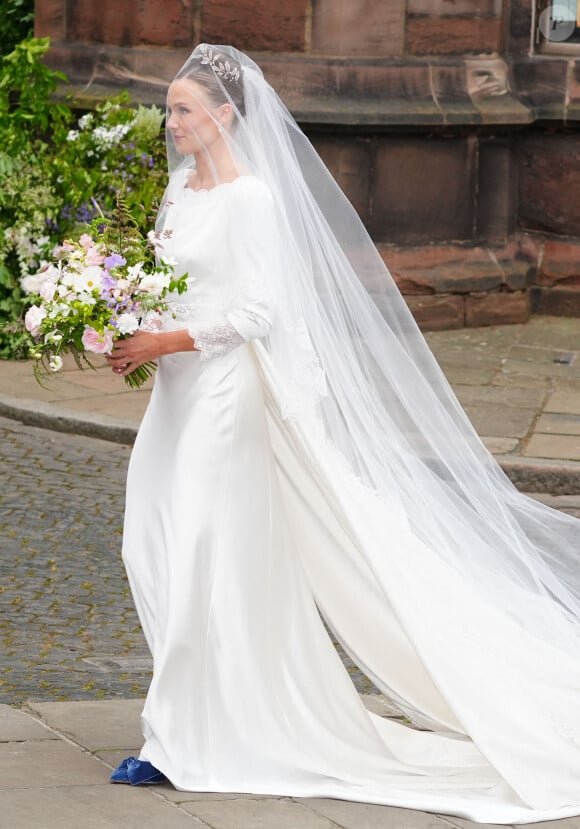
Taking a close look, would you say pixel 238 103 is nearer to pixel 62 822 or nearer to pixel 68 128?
pixel 62 822

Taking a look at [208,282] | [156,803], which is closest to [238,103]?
[208,282]

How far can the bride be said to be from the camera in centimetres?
431

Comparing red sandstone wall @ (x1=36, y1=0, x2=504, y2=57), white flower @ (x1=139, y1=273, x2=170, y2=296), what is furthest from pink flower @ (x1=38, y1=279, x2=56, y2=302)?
red sandstone wall @ (x1=36, y1=0, x2=504, y2=57)

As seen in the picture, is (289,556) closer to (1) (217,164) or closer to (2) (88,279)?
(2) (88,279)

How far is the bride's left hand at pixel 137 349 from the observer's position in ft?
14.3

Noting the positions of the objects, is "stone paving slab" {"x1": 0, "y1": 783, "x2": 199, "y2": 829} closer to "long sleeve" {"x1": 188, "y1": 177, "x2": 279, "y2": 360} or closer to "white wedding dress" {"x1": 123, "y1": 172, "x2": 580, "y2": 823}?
"white wedding dress" {"x1": 123, "y1": 172, "x2": 580, "y2": 823}

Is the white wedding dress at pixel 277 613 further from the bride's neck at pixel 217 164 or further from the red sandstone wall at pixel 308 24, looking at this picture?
the red sandstone wall at pixel 308 24

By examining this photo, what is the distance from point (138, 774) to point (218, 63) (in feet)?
6.48

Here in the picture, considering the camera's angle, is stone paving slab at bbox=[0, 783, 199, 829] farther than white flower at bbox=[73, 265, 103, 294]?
No

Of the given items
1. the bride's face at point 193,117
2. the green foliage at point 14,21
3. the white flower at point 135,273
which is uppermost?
the bride's face at point 193,117

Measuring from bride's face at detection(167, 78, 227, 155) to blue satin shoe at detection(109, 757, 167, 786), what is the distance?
66.6 inches

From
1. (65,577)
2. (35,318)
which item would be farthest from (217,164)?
(65,577)

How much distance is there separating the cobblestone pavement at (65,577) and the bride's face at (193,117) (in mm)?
1899

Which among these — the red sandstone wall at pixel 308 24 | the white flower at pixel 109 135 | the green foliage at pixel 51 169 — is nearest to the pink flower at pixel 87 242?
the green foliage at pixel 51 169
